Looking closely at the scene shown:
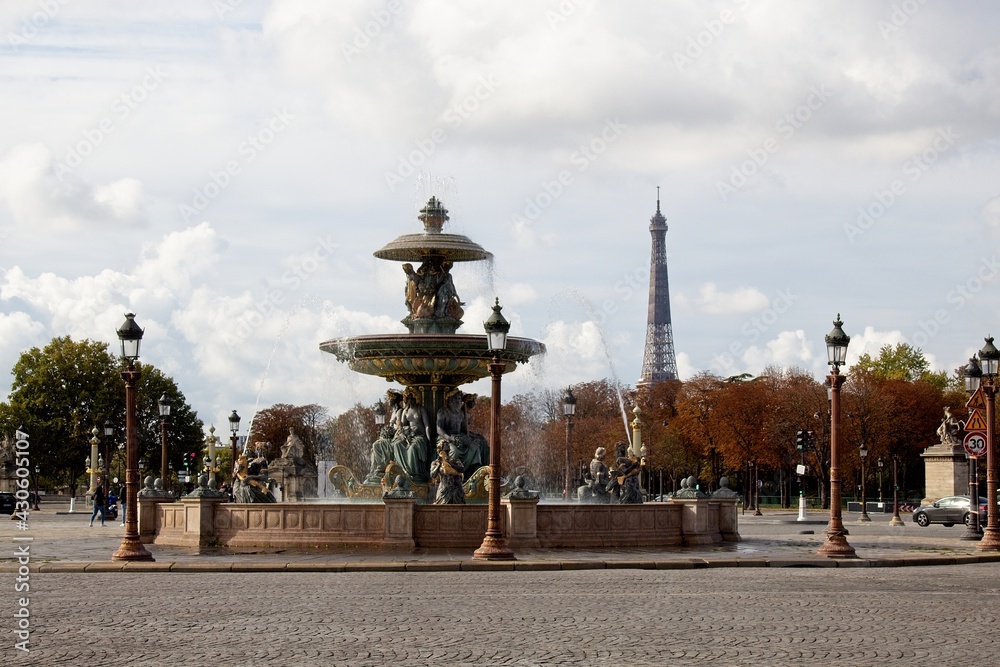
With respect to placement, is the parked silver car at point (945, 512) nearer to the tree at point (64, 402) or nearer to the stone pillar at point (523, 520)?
the stone pillar at point (523, 520)

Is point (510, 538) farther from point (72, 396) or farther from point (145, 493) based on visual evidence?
point (72, 396)

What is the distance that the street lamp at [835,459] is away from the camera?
2455cm

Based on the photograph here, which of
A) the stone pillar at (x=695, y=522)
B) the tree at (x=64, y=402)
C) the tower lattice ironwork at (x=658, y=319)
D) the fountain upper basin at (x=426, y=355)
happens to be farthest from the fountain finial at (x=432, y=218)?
the tower lattice ironwork at (x=658, y=319)

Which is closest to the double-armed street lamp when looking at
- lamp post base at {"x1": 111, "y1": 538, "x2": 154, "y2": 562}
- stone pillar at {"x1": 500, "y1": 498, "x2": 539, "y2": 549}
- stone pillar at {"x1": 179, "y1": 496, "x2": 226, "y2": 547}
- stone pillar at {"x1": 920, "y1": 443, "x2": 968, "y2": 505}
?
stone pillar at {"x1": 500, "y1": 498, "x2": 539, "y2": 549}

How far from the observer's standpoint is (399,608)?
50.7 feet

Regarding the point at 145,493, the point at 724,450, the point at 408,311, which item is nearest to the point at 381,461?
the point at 408,311

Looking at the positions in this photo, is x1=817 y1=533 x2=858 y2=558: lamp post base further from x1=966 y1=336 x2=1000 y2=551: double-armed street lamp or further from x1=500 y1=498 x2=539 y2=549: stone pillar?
x1=500 y1=498 x2=539 y2=549: stone pillar

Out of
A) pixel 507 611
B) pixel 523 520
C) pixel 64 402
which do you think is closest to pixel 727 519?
pixel 523 520

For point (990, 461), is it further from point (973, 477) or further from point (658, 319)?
point (658, 319)

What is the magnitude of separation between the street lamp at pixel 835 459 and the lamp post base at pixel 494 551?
229 inches

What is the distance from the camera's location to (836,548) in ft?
80.8

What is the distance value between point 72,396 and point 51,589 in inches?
2788

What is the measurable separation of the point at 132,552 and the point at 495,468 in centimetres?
605

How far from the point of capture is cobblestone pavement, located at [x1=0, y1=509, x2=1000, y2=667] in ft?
39.0
